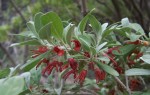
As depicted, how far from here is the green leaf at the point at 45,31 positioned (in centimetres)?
66

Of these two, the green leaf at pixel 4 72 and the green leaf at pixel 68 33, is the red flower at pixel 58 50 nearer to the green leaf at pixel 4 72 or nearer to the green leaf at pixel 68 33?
the green leaf at pixel 68 33

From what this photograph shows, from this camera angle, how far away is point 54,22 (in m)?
0.69

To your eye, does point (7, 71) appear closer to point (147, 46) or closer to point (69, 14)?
point (147, 46)

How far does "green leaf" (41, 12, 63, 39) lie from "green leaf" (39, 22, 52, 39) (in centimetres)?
2

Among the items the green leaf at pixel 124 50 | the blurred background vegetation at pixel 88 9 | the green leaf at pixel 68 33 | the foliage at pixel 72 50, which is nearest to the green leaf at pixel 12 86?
the foliage at pixel 72 50

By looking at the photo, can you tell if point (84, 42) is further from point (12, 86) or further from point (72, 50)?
point (12, 86)

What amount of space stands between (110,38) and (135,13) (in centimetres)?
109

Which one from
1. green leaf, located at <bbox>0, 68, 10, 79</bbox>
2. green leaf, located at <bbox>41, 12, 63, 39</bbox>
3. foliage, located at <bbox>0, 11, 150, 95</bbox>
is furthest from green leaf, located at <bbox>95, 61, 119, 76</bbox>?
green leaf, located at <bbox>0, 68, 10, 79</bbox>

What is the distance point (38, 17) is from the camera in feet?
2.29

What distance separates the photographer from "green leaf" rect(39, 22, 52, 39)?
66 cm

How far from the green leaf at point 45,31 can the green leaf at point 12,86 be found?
0.53ft

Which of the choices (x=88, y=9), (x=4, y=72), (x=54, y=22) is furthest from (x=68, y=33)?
(x=88, y=9)

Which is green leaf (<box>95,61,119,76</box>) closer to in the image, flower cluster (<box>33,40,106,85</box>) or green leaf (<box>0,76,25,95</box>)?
flower cluster (<box>33,40,106,85</box>)

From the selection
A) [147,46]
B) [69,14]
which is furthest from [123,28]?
[69,14]
